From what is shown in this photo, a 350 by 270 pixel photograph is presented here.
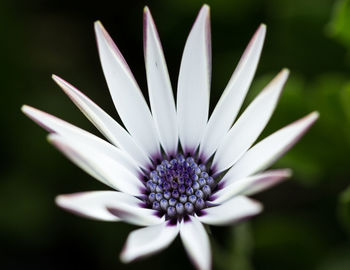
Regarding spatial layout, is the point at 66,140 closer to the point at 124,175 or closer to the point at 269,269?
the point at 124,175

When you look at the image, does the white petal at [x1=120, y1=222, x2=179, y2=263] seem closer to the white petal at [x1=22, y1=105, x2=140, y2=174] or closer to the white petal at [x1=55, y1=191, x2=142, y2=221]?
the white petal at [x1=55, y1=191, x2=142, y2=221]

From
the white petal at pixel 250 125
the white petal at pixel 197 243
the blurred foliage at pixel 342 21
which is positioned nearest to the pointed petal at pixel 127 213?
the white petal at pixel 197 243

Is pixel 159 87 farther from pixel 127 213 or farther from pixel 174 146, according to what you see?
pixel 127 213

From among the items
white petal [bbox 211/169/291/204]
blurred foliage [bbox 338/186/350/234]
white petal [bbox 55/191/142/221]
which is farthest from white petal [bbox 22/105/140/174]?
blurred foliage [bbox 338/186/350/234]

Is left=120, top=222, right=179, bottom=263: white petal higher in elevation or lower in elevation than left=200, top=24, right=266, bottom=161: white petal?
lower

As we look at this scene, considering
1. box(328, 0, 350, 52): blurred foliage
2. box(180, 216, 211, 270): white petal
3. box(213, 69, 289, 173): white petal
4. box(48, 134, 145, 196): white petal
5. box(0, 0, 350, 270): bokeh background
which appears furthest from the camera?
box(0, 0, 350, 270): bokeh background

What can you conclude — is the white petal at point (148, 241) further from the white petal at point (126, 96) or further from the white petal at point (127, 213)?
the white petal at point (126, 96)
